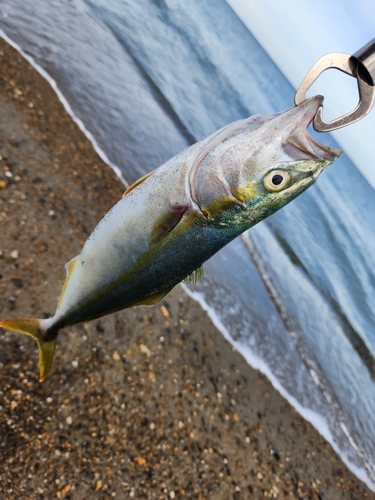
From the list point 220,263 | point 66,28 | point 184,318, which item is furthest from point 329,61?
point 66,28

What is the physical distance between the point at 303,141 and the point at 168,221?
2.49 ft

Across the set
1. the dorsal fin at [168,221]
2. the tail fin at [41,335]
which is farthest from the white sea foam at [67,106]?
the dorsal fin at [168,221]

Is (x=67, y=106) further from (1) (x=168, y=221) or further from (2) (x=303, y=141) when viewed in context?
(2) (x=303, y=141)

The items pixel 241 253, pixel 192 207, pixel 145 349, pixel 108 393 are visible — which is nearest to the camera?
pixel 192 207

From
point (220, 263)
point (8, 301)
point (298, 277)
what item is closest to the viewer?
point (8, 301)

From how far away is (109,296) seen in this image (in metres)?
2.28

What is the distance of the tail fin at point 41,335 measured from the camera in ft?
8.11

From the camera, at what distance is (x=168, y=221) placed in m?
1.96

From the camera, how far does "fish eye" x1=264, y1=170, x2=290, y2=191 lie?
1.72 metres

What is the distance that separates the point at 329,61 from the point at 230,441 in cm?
468

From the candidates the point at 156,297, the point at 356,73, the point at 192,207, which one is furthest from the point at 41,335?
the point at 356,73

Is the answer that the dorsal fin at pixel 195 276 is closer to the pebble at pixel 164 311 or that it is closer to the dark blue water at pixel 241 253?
the pebble at pixel 164 311

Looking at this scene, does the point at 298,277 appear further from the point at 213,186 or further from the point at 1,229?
the point at 213,186

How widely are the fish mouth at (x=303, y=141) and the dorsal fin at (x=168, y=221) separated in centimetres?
58
